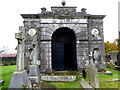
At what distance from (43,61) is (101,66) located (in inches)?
231

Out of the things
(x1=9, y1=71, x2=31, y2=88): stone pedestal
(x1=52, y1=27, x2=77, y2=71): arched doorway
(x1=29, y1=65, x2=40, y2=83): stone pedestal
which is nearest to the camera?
(x1=9, y1=71, x2=31, y2=88): stone pedestal

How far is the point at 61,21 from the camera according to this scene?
1301 cm

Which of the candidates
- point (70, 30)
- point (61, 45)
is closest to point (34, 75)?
point (61, 45)

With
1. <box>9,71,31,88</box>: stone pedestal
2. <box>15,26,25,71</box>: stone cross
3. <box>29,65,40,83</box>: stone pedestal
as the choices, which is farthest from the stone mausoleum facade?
<box>9,71,31,88</box>: stone pedestal

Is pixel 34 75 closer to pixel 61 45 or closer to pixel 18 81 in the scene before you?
pixel 18 81

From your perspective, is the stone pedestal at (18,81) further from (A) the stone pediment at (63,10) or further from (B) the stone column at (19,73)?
(A) the stone pediment at (63,10)

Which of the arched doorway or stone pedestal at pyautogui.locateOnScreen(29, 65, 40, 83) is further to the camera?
the arched doorway

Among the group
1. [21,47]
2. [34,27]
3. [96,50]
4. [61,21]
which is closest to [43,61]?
[34,27]

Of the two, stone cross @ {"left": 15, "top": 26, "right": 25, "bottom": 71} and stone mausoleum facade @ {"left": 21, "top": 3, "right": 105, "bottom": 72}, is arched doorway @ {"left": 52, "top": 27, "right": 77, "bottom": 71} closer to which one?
stone mausoleum facade @ {"left": 21, "top": 3, "right": 105, "bottom": 72}

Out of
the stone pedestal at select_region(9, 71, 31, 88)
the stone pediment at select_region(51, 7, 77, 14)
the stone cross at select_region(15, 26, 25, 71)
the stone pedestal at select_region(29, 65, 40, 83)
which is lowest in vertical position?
the stone pedestal at select_region(29, 65, 40, 83)

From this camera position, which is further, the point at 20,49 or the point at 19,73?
the point at 20,49

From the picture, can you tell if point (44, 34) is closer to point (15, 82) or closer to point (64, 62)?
point (64, 62)

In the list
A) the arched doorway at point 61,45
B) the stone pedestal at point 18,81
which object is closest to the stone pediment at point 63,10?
the arched doorway at point 61,45

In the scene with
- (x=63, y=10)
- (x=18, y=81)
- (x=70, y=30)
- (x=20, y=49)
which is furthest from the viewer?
(x=63, y=10)
